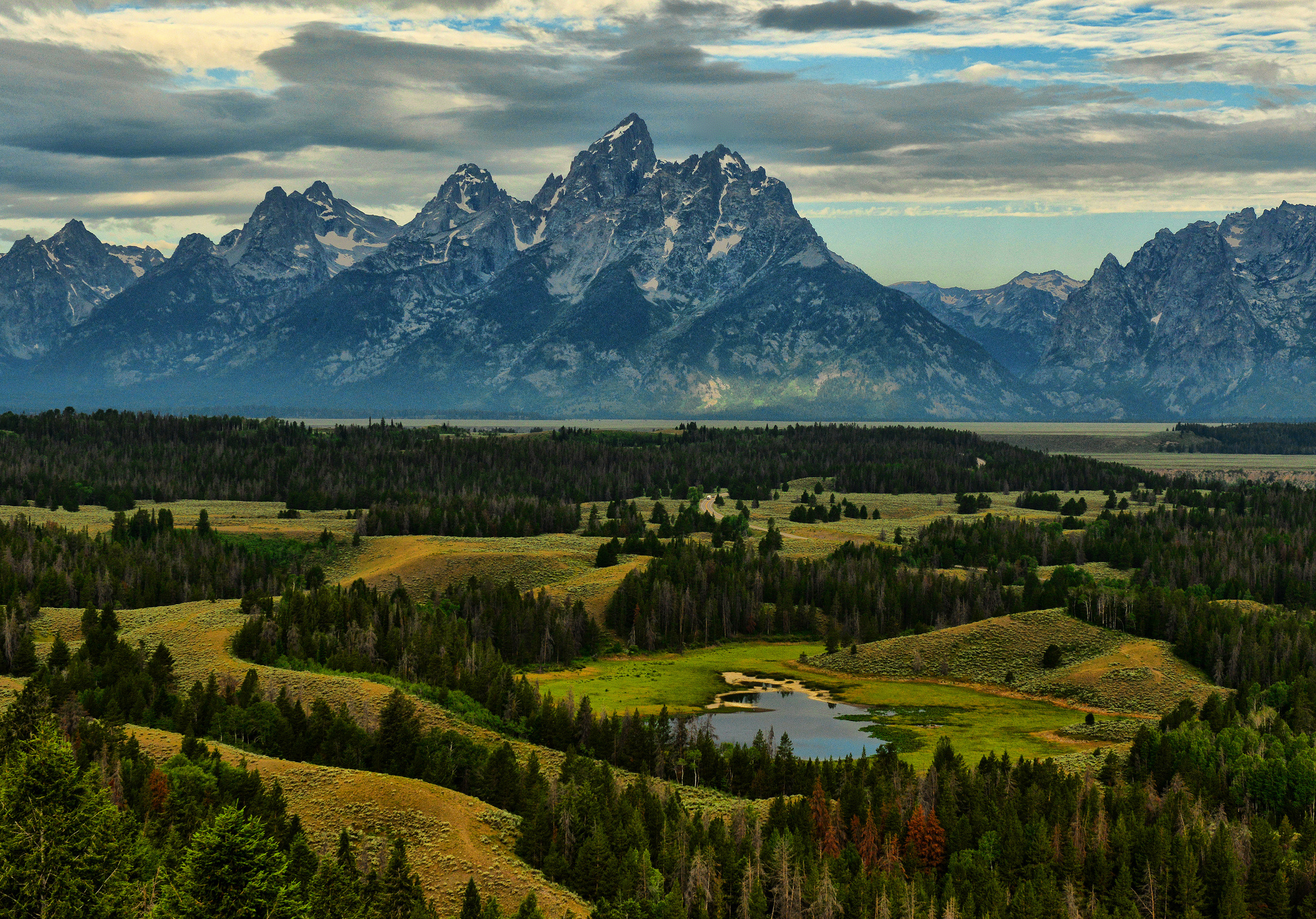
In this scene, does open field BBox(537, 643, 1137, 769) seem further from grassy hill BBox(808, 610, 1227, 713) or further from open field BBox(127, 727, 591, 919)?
open field BBox(127, 727, 591, 919)

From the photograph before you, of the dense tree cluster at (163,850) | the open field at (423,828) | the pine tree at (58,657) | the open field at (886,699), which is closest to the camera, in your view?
the dense tree cluster at (163,850)

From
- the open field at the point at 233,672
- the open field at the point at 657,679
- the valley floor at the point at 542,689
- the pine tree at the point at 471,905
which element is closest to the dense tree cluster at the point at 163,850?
the pine tree at the point at 471,905

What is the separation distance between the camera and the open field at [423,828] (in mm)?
84375

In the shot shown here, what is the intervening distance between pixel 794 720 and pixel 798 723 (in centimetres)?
177

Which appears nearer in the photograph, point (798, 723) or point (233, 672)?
point (233, 672)

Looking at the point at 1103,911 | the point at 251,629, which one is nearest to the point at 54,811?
the point at 1103,911

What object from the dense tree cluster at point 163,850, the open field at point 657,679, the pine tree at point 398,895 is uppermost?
the dense tree cluster at point 163,850

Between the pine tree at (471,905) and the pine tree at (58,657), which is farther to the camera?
the pine tree at (58,657)

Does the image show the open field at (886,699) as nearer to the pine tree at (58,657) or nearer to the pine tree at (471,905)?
the pine tree at (58,657)

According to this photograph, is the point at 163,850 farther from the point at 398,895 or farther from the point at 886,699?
the point at 886,699

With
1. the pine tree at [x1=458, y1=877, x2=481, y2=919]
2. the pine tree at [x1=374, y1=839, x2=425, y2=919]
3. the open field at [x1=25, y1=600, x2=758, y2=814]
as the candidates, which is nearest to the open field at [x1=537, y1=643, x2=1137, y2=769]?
the open field at [x1=25, y1=600, x2=758, y2=814]

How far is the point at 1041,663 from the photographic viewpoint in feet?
587

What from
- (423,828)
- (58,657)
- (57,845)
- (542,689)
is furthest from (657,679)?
(57,845)

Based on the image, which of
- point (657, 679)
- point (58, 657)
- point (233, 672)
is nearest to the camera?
point (233, 672)
